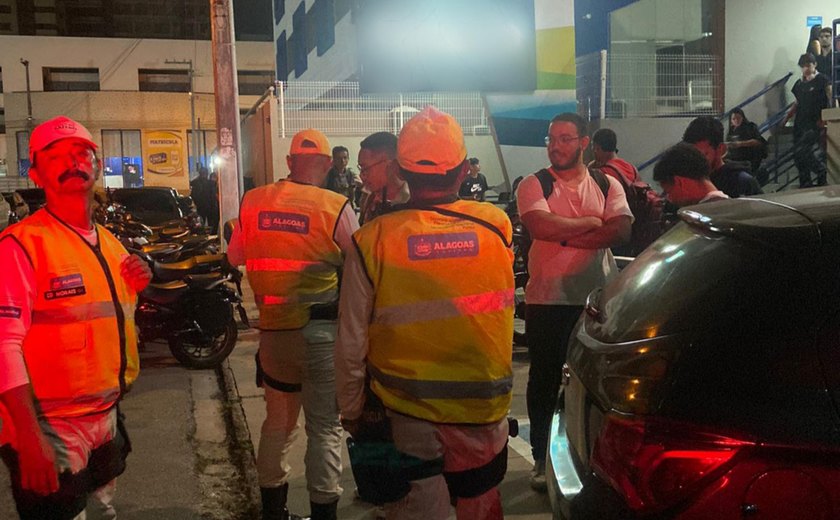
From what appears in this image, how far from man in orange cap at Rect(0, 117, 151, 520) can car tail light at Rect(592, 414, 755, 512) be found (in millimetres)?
1664

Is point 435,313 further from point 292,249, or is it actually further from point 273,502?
point 273,502

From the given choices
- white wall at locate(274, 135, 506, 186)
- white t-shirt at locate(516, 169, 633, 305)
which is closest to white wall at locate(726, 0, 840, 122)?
white wall at locate(274, 135, 506, 186)

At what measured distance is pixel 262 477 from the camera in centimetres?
424

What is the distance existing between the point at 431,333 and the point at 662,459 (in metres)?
0.95

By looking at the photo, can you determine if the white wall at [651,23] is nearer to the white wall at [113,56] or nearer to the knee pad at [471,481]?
the knee pad at [471,481]

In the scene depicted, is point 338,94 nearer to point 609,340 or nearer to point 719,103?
point 719,103

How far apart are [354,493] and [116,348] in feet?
7.51

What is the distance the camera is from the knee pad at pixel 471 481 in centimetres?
297

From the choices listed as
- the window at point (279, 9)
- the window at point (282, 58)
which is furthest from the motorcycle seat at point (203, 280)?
the window at point (279, 9)

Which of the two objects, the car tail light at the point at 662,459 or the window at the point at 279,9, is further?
the window at the point at 279,9

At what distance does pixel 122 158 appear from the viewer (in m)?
46.5

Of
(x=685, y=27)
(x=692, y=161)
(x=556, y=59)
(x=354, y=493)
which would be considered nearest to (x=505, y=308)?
(x=692, y=161)

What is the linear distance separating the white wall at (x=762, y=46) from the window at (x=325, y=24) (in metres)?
13.9

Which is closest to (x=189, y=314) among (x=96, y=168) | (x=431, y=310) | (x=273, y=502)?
(x=273, y=502)
